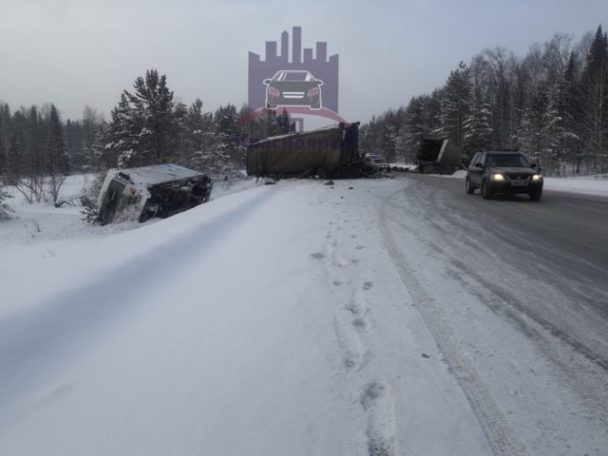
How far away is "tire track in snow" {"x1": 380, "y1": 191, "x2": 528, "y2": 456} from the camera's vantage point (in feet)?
7.07

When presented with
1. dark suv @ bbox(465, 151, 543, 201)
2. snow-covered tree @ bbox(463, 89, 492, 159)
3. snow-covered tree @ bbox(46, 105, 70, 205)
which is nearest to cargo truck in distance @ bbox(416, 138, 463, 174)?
snow-covered tree @ bbox(463, 89, 492, 159)

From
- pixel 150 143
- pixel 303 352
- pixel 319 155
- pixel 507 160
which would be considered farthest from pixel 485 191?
pixel 150 143

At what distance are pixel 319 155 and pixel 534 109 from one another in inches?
1421

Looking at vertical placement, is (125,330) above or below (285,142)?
below

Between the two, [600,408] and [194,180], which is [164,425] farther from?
[194,180]

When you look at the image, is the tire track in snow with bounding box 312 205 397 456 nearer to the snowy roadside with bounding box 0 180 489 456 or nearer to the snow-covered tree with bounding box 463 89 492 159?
the snowy roadside with bounding box 0 180 489 456

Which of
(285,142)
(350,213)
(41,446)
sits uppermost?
(285,142)

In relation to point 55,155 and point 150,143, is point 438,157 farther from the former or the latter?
point 55,155

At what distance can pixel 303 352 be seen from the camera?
10.2 ft

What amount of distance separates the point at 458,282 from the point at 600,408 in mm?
2388

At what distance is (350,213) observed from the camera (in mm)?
10148

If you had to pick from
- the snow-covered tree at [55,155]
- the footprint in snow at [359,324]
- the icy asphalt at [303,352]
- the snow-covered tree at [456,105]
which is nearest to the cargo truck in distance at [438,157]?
the snow-covered tree at [456,105]

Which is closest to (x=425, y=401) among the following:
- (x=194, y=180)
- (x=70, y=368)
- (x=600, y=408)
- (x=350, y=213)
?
(x=600, y=408)

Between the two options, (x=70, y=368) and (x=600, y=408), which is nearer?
(x=600, y=408)
